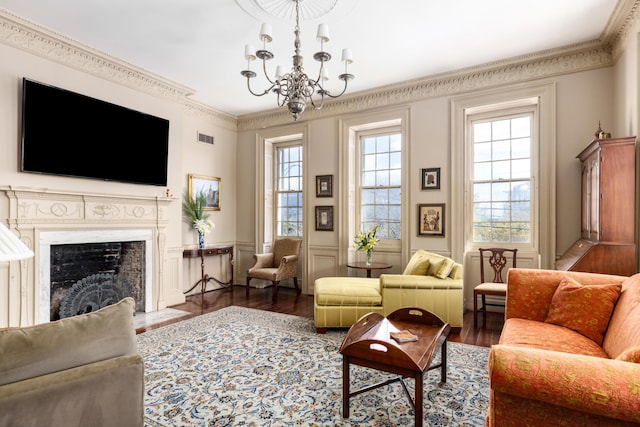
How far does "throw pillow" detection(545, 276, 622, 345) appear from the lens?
2273 millimetres

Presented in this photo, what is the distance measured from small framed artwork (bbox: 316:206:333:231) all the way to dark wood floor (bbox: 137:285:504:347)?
1098 millimetres

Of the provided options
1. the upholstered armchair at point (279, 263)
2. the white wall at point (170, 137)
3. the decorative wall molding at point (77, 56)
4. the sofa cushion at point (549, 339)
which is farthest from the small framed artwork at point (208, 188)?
the sofa cushion at point (549, 339)

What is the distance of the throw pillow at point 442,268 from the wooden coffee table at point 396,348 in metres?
1.16

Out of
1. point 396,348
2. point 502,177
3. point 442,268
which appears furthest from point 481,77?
point 396,348

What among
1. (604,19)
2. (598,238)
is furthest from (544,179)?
(604,19)

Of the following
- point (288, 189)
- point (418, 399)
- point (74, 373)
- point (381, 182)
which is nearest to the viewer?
point (74, 373)

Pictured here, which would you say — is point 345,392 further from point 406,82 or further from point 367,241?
point 406,82

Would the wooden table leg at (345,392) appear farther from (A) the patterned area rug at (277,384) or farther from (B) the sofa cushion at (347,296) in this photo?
(B) the sofa cushion at (347,296)

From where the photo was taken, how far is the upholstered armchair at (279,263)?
520cm

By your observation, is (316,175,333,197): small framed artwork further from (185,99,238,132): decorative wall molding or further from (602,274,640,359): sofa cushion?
(602,274,640,359): sofa cushion

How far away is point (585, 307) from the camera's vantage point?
2355 mm

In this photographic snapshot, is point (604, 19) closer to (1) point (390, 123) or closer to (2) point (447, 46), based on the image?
(2) point (447, 46)

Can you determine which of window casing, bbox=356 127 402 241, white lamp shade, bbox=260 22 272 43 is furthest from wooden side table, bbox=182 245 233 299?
white lamp shade, bbox=260 22 272 43

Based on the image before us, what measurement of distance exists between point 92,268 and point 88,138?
150cm
